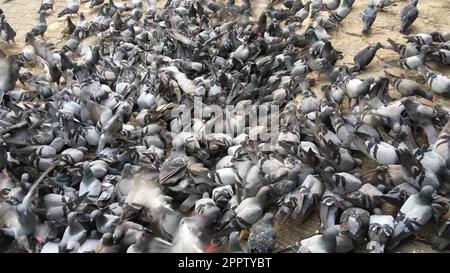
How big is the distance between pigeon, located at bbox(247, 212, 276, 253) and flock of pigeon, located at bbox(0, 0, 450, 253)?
0.04 feet

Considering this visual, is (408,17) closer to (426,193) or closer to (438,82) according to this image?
(438,82)

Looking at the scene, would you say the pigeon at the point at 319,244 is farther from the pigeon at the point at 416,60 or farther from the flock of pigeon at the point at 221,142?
the pigeon at the point at 416,60

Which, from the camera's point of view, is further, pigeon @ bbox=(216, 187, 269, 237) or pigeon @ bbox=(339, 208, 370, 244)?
pigeon @ bbox=(216, 187, 269, 237)

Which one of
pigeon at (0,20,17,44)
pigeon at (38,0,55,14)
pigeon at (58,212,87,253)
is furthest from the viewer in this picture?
pigeon at (38,0,55,14)

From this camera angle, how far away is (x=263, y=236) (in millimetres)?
3834

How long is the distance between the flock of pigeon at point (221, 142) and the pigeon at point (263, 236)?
12mm

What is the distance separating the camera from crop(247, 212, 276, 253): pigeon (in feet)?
12.4

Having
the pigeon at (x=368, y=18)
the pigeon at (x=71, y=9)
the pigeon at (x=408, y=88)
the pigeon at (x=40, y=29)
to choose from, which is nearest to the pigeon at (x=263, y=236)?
the pigeon at (x=408, y=88)

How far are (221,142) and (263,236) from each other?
131 centimetres

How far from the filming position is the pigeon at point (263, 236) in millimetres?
3779

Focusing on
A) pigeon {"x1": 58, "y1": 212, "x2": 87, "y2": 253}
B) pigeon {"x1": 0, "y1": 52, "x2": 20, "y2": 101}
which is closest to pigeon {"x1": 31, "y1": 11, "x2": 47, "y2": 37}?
pigeon {"x1": 0, "y1": 52, "x2": 20, "y2": 101}

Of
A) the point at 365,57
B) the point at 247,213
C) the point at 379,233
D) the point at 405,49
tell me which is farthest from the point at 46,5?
the point at 379,233

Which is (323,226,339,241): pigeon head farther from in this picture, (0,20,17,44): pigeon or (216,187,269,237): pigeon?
(0,20,17,44): pigeon

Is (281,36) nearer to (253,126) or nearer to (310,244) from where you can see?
(253,126)
